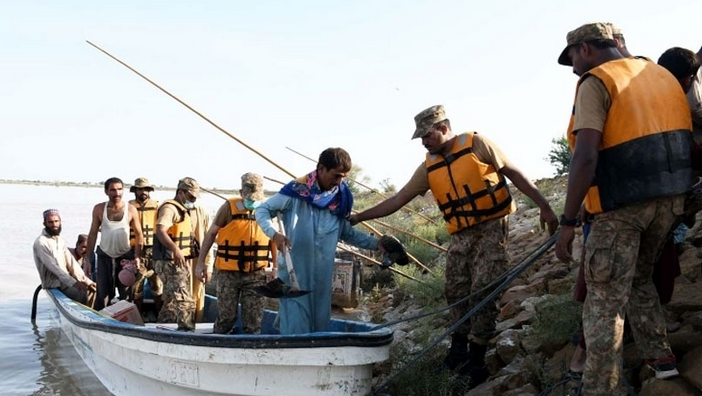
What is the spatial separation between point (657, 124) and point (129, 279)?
250 inches

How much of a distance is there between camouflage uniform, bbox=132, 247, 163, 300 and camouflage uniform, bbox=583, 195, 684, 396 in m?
5.85

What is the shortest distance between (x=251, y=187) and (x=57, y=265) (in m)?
3.84

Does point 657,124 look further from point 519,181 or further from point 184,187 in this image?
point 184,187

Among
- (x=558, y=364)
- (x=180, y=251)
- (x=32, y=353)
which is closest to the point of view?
(x=558, y=364)

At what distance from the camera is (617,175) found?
3.12 metres

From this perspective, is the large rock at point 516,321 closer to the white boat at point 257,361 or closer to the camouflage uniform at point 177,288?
the white boat at point 257,361

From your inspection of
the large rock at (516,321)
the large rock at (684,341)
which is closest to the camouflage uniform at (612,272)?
the large rock at (684,341)

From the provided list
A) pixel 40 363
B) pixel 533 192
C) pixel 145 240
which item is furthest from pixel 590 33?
pixel 40 363

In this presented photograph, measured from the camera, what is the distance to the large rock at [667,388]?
332 centimetres

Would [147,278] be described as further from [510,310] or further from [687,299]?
[687,299]

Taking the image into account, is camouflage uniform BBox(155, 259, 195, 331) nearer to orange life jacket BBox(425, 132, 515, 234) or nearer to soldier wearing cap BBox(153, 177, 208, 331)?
soldier wearing cap BBox(153, 177, 208, 331)

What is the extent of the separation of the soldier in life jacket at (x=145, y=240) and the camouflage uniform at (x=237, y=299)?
2328 mm

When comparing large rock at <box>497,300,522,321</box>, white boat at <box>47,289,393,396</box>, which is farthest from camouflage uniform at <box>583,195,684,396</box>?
large rock at <box>497,300,522,321</box>

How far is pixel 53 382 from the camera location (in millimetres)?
8273
